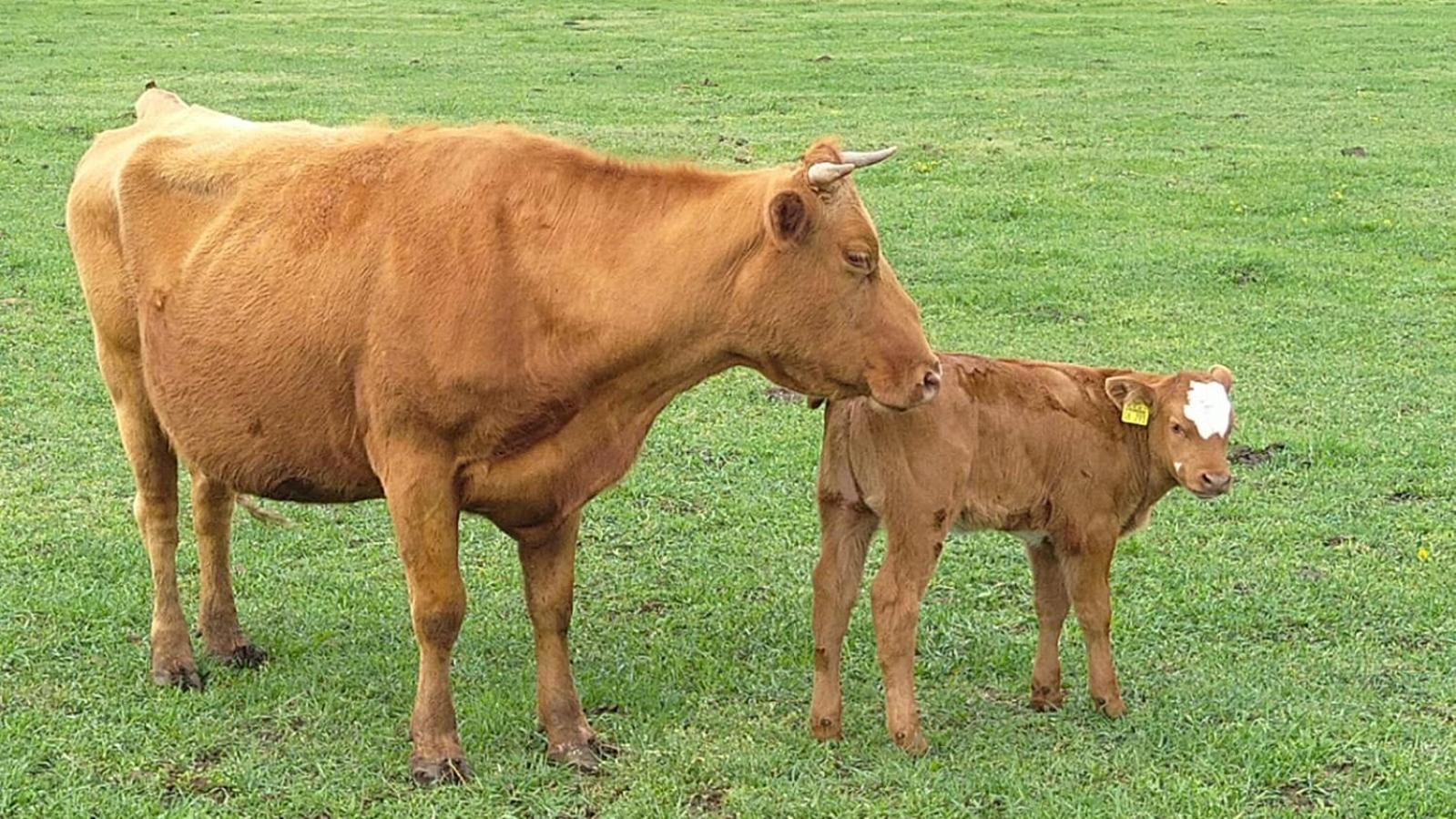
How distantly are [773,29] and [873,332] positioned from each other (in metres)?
25.3

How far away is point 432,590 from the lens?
541 cm

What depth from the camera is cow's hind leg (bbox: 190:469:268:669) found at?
643cm

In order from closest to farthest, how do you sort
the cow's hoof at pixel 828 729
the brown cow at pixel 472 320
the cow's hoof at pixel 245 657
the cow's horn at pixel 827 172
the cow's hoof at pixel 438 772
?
the cow's horn at pixel 827 172
the brown cow at pixel 472 320
the cow's hoof at pixel 438 772
the cow's hoof at pixel 828 729
the cow's hoof at pixel 245 657

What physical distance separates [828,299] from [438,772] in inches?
76.2

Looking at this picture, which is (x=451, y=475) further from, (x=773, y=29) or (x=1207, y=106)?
(x=773, y=29)

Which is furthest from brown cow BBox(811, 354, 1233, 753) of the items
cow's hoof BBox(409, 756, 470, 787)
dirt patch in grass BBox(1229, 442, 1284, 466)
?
dirt patch in grass BBox(1229, 442, 1284, 466)

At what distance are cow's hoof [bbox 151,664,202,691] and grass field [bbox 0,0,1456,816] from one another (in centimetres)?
8

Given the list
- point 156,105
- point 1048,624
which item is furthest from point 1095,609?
point 156,105

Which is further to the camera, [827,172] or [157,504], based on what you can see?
[157,504]

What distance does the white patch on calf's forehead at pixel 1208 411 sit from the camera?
593cm

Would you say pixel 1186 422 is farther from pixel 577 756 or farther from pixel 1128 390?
pixel 577 756

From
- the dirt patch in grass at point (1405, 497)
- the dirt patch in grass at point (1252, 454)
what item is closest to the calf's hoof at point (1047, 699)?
the dirt patch in grass at point (1405, 497)

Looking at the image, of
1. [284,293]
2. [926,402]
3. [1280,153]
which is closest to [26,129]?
[1280,153]

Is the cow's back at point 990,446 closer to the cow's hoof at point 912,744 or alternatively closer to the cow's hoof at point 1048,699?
the cow's hoof at point 1048,699
